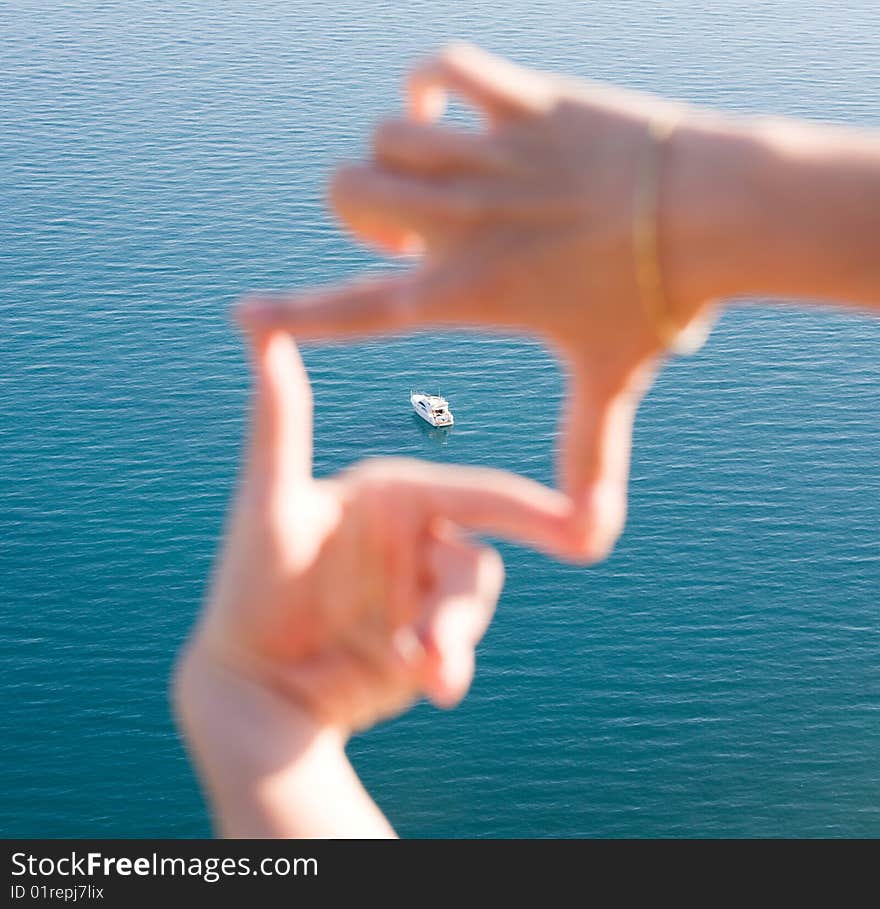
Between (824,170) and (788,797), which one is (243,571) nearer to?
(824,170)

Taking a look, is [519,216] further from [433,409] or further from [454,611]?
[433,409]

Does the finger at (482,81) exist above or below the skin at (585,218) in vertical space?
above

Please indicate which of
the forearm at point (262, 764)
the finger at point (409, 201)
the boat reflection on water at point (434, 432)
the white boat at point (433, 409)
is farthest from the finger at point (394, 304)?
the boat reflection on water at point (434, 432)

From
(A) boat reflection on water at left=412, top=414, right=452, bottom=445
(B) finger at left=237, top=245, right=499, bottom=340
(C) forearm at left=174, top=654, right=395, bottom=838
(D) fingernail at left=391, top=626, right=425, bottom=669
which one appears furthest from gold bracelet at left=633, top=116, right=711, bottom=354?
(A) boat reflection on water at left=412, top=414, right=452, bottom=445

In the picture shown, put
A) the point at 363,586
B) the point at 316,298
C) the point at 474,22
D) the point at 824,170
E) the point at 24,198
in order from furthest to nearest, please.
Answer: the point at 474,22, the point at 24,198, the point at 363,586, the point at 316,298, the point at 824,170

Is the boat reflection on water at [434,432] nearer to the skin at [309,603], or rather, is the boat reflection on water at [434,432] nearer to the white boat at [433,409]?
the white boat at [433,409]

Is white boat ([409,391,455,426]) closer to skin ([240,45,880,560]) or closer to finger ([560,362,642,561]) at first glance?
finger ([560,362,642,561])

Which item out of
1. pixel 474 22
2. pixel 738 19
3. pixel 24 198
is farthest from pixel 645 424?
pixel 738 19
